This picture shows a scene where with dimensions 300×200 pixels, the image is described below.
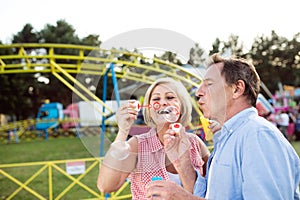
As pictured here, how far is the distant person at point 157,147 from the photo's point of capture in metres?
1.28

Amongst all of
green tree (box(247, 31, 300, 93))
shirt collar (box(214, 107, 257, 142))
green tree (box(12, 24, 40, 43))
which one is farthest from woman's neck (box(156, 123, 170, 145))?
green tree (box(12, 24, 40, 43))

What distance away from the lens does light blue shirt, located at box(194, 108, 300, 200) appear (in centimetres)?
103

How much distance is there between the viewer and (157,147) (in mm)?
1430

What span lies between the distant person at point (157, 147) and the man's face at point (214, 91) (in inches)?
3.7

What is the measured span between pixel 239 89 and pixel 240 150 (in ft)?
0.83

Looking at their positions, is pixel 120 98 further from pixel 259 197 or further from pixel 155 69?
pixel 259 197

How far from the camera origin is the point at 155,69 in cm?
149

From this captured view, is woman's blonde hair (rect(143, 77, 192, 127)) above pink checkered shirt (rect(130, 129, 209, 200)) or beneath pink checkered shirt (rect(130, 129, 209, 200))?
above

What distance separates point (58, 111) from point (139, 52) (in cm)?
2158

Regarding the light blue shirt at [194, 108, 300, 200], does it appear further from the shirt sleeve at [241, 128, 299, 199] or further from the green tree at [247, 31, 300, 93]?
the green tree at [247, 31, 300, 93]

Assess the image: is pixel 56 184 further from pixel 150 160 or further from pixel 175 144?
pixel 175 144

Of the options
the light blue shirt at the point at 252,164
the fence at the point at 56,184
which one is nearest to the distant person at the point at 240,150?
the light blue shirt at the point at 252,164

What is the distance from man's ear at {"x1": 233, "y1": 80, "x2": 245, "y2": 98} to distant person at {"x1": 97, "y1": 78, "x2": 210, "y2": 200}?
184 millimetres

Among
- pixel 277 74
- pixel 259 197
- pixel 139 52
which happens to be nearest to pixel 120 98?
pixel 139 52
